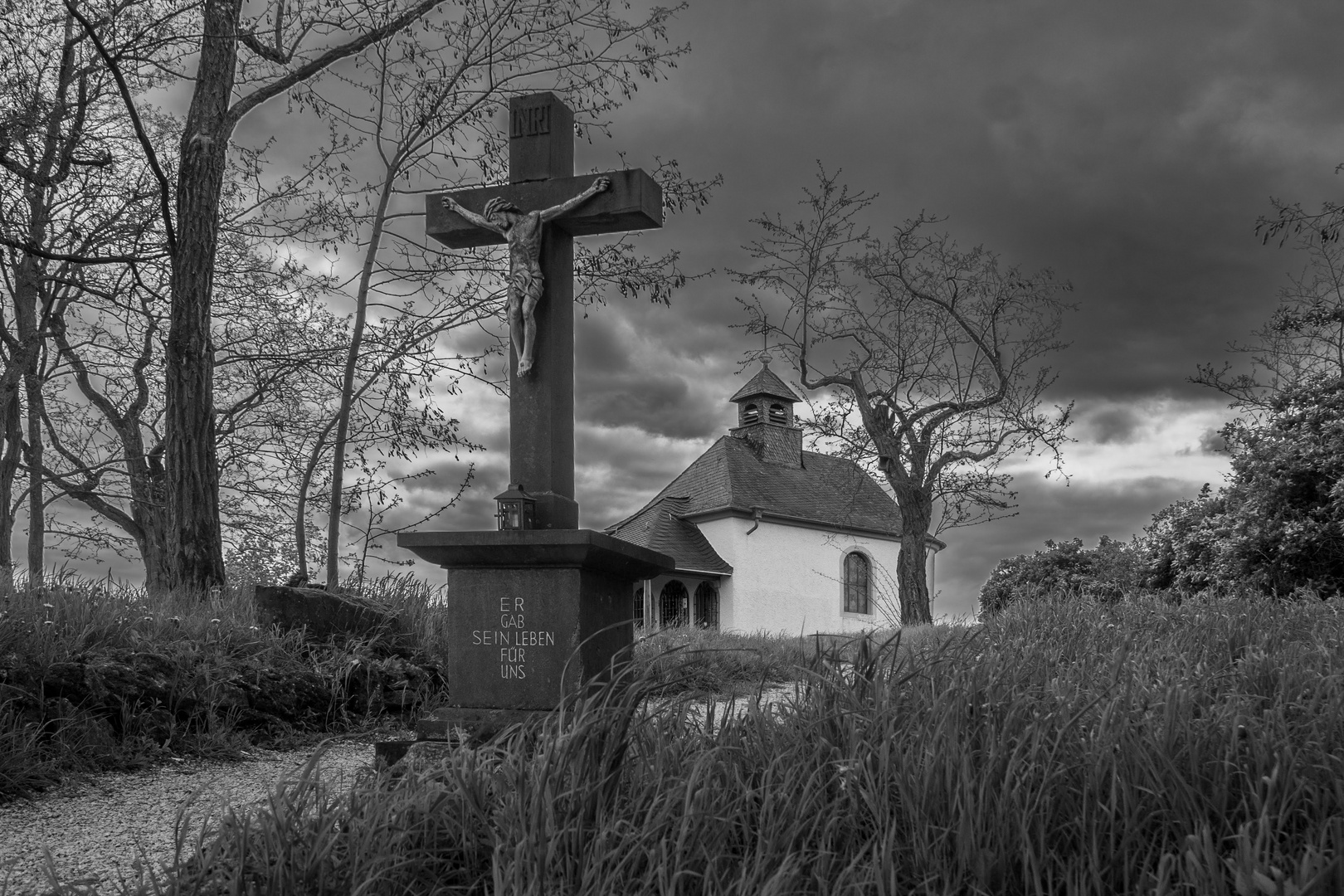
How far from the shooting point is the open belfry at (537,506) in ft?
18.4

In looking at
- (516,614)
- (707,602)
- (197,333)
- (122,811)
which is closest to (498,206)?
(516,614)

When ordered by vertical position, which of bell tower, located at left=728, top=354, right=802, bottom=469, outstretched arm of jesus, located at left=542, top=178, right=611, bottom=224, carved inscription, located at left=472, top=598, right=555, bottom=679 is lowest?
carved inscription, located at left=472, top=598, right=555, bottom=679

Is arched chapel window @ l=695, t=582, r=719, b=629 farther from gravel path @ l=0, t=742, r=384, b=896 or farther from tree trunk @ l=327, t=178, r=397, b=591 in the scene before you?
gravel path @ l=0, t=742, r=384, b=896

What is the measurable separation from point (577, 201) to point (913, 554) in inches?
473

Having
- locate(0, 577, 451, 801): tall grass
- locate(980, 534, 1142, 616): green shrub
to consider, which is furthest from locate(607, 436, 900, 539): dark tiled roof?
locate(0, 577, 451, 801): tall grass

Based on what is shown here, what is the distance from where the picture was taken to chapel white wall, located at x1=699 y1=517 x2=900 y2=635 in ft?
91.1

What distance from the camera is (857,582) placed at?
30.5 m

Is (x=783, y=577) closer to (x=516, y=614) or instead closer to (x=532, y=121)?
(x=532, y=121)

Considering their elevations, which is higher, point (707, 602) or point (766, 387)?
point (766, 387)

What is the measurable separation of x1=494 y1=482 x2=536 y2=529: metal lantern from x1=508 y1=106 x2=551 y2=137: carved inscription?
242cm

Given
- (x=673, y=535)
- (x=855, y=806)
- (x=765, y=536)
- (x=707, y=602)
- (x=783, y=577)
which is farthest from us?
(x=783, y=577)

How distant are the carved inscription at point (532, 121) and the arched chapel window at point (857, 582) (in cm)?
2451

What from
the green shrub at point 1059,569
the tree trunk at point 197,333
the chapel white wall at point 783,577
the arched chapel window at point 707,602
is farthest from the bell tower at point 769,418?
the tree trunk at point 197,333

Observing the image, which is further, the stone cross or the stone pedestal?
the stone cross
